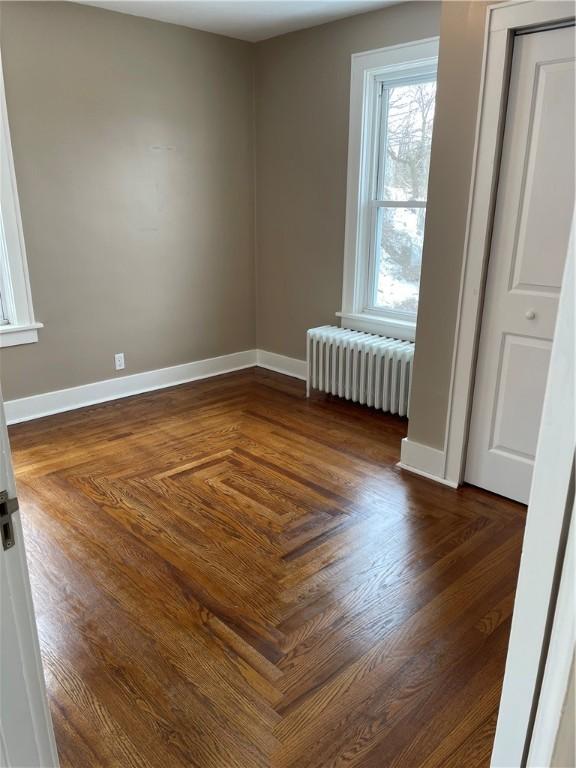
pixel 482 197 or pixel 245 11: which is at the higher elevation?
pixel 245 11

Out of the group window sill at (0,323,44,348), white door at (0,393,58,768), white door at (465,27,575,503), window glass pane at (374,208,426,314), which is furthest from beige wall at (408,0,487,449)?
window sill at (0,323,44,348)

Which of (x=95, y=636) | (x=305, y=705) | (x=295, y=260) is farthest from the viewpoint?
(x=295, y=260)

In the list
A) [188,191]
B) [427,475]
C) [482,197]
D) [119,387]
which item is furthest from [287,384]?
[482,197]

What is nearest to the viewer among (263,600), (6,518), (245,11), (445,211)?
(6,518)

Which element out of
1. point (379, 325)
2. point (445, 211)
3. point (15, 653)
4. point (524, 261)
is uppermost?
point (445, 211)

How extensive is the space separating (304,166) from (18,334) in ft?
7.70

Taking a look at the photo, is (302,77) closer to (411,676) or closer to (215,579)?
(215,579)

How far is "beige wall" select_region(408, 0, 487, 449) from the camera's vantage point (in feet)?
8.15

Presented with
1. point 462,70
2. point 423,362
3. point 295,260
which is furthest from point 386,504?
point 295,260

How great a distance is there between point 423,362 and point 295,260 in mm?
1912

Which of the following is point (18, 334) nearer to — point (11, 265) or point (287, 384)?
point (11, 265)

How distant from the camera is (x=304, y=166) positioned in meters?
4.27

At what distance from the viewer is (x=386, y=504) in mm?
2762

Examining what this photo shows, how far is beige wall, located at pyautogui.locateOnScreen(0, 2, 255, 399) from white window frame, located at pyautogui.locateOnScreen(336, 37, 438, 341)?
107 centimetres
